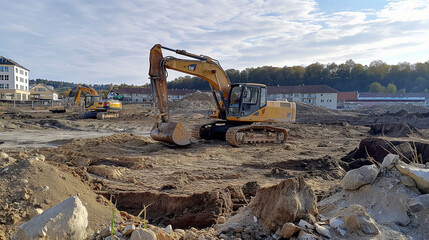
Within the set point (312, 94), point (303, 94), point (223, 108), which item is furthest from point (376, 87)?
point (223, 108)

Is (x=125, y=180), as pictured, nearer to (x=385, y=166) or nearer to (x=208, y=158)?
(x=208, y=158)

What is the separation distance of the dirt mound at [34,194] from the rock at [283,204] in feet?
6.20

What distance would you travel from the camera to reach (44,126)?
788 inches

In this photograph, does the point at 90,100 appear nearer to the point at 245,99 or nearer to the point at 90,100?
the point at 90,100

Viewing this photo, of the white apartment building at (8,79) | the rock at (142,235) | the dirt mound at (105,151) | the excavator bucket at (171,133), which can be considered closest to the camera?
the rock at (142,235)

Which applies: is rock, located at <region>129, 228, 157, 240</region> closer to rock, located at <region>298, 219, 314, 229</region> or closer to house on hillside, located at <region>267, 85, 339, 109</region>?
rock, located at <region>298, 219, 314, 229</region>

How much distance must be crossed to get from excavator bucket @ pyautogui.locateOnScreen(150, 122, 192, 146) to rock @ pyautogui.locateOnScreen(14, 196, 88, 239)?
8659mm

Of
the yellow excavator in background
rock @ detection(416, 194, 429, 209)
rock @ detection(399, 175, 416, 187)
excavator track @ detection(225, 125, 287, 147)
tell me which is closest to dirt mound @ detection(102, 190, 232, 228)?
rock @ detection(399, 175, 416, 187)

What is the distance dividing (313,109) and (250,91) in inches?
A: 1203

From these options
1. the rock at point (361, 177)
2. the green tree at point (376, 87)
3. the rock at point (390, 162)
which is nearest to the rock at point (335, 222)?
the rock at point (361, 177)

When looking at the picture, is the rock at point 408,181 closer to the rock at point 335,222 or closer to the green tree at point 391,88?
the rock at point 335,222

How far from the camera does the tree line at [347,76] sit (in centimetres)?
8094

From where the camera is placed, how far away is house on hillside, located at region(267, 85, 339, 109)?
63094 millimetres


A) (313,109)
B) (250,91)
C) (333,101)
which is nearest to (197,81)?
(333,101)
